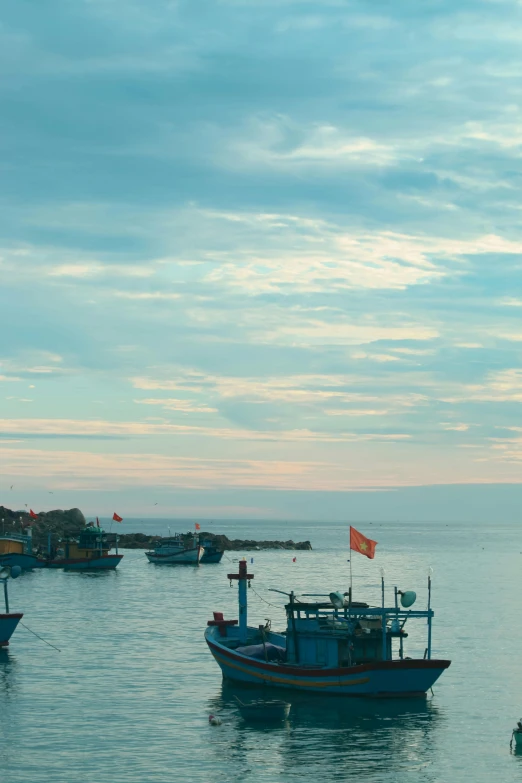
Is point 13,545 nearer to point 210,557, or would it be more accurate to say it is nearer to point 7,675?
point 210,557

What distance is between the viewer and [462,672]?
5347cm

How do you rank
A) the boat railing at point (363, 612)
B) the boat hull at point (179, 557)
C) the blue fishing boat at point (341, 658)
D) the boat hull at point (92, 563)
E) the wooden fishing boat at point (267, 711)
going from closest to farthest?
the wooden fishing boat at point (267, 711)
the blue fishing boat at point (341, 658)
the boat railing at point (363, 612)
the boat hull at point (92, 563)
the boat hull at point (179, 557)

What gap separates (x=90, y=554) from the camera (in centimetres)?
13638

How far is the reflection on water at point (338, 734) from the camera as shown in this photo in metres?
34.2

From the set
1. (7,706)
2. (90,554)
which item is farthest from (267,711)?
(90,554)

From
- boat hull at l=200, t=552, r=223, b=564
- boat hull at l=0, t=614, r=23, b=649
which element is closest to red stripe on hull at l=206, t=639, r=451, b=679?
boat hull at l=0, t=614, r=23, b=649

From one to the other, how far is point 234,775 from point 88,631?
3836 cm

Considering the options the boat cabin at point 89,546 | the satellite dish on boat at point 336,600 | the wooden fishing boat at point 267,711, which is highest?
the satellite dish on boat at point 336,600

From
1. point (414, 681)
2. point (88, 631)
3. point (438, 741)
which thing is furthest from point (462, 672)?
point (88, 631)

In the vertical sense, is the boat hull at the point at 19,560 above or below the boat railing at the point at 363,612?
below

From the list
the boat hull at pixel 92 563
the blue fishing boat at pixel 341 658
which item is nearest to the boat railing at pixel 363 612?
the blue fishing boat at pixel 341 658

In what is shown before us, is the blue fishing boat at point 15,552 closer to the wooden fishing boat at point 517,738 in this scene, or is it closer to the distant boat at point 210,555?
the distant boat at point 210,555

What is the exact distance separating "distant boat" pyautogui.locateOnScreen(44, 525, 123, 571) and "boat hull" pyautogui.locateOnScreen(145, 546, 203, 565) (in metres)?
18.3

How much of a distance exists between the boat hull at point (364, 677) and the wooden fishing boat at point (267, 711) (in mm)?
1646
